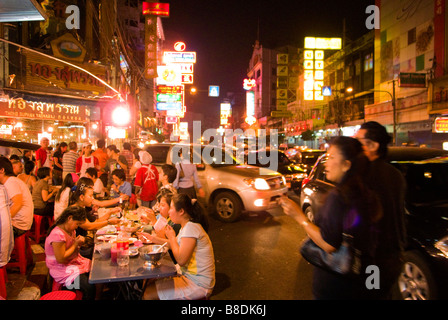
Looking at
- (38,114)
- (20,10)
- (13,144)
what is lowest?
(13,144)

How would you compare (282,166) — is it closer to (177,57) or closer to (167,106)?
(167,106)

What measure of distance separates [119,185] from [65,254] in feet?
9.92

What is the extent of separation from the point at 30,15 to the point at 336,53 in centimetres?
3227

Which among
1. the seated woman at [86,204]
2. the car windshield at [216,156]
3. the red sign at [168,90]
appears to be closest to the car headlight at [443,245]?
the seated woman at [86,204]

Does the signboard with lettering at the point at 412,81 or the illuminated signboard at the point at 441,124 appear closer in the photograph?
the illuminated signboard at the point at 441,124

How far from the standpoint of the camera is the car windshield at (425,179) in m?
4.12

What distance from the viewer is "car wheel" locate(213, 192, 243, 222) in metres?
7.88

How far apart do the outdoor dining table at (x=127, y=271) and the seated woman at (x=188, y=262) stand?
16cm

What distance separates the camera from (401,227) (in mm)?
2334

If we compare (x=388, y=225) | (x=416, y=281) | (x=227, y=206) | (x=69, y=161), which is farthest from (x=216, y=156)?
(x=388, y=225)

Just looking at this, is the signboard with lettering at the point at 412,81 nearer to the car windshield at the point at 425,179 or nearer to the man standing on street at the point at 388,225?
the car windshield at the point at 425,179

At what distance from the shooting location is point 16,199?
429cm

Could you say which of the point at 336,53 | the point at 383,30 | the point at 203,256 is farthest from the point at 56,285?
the point at 336,53

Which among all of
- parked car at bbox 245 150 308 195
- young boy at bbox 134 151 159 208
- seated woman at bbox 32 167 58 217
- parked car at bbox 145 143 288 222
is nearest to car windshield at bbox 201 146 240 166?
parked car at bbox 145 143 288 222
